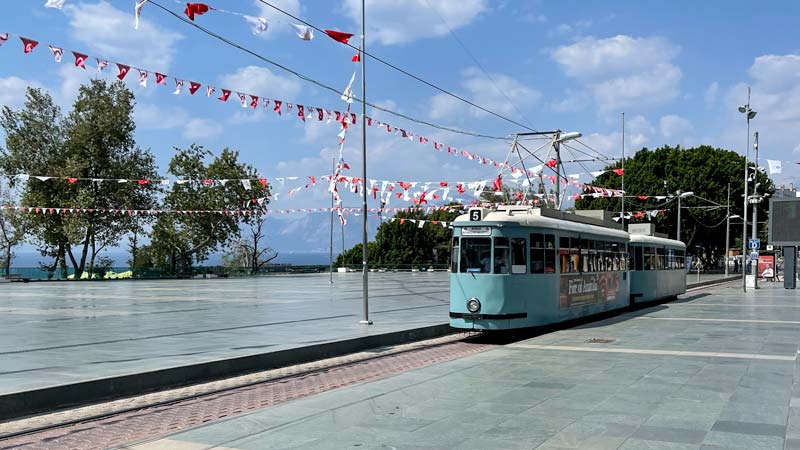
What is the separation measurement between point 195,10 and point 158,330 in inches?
306

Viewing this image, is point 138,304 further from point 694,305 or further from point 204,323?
point 694,305

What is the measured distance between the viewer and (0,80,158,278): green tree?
52.8 m

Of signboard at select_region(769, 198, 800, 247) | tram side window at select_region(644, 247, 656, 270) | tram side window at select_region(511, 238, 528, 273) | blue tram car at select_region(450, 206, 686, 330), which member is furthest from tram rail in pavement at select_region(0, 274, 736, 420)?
signboard at select_region(769, 198, 800, 247)

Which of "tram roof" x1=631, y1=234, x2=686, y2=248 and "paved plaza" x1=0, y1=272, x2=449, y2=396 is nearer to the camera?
"paved plaza" x1=0, y1=272, x2=449, y2=396

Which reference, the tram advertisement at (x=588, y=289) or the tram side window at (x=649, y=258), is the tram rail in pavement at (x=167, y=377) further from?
the tram side window at (x=649, y=258)

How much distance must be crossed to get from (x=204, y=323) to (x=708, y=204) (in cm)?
5502

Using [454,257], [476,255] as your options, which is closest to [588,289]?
[476,255]

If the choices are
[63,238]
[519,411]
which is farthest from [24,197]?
[519,411]

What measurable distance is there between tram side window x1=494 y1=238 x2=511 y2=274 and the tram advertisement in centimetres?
240

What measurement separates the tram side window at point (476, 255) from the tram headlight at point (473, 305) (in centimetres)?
66

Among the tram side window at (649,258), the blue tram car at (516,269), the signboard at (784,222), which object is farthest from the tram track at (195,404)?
the signboard at (784,222)

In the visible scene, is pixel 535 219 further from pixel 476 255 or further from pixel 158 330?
pixel 158 330

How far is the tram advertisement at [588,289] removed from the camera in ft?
58.9

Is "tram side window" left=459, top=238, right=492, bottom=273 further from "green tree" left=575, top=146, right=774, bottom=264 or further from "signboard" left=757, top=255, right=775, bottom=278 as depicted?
"green tree" left=575, top=146, right=774, bottom=264
